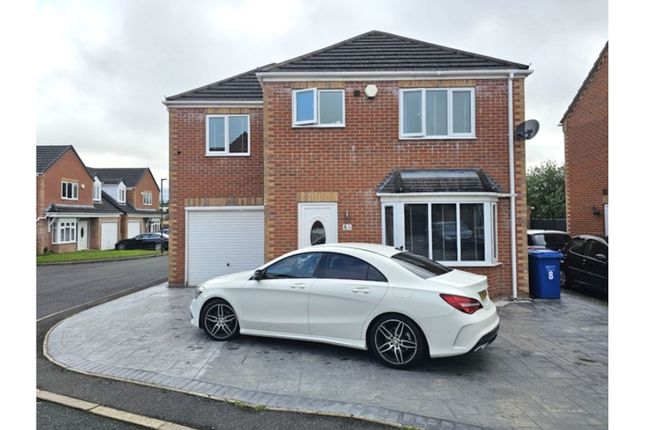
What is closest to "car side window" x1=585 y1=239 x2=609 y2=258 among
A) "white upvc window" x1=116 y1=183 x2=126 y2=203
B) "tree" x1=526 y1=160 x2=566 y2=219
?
"tree" x1=526 y1=160 x2=566 y2=219

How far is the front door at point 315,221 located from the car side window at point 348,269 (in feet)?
11.2

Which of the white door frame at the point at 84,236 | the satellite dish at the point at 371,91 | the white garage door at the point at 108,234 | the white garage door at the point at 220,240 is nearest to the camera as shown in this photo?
the satellite dish at the point at 371,91

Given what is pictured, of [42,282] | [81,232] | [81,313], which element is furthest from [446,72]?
[81,232]

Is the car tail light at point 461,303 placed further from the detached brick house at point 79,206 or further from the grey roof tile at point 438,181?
the detached brick house at point 79,206

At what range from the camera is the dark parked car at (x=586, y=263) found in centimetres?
910

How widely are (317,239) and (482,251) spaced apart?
3533 mm

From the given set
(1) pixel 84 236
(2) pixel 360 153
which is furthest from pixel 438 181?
(1) pixel 84 236

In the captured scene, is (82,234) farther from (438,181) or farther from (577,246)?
(577,246)

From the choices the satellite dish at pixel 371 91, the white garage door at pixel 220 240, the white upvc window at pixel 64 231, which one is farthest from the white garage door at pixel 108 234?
the satellite dish at pixel 371 91

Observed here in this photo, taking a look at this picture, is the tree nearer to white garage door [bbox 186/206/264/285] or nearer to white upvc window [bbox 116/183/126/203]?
white garage door [bbox 186/206/264/285]

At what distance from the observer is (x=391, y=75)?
905 centimetres

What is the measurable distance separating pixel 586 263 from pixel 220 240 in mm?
9270

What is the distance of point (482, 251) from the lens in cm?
858

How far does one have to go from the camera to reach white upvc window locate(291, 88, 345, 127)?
9.05 metres
